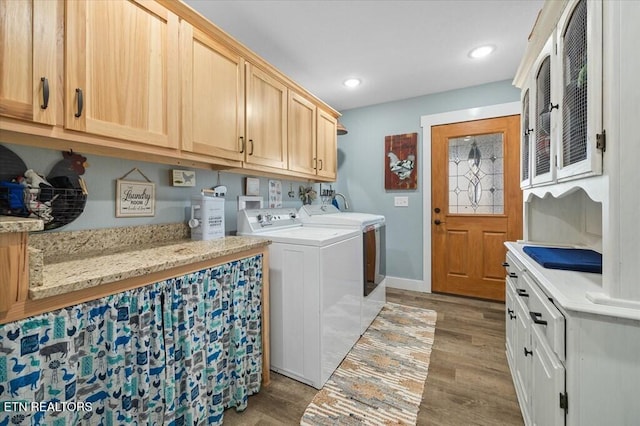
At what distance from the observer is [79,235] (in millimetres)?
1353

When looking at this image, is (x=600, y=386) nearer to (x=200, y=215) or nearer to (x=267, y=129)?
(x=200, y=215)

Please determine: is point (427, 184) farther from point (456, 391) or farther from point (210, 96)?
point (210, 96)

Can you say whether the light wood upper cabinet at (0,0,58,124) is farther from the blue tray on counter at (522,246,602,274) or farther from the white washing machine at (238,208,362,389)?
the blue tray on counter at (522,246,602,274)

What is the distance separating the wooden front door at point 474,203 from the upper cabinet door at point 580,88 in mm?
2087

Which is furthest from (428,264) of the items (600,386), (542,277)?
(600,386)

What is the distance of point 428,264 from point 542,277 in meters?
2.46

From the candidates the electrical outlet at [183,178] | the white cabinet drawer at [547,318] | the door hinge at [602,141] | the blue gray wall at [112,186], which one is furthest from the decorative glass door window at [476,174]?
the electrical outlet at [183,178]

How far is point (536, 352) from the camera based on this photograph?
3.77 feet

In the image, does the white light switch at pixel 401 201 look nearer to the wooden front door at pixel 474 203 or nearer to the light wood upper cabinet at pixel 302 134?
the wooden front door at pixel 474 203

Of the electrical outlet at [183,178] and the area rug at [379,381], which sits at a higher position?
the electrical outlet at [183,178]

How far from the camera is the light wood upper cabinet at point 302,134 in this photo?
2.45 metres

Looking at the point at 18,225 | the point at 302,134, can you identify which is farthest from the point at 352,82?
the point at 18,225

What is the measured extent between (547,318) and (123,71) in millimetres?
2059

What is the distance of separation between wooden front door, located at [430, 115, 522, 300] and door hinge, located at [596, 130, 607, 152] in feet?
8.18
